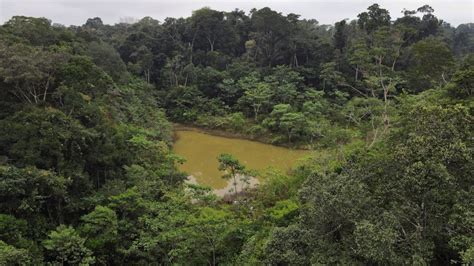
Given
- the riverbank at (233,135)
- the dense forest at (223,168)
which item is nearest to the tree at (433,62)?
the dense forest at (223,168)

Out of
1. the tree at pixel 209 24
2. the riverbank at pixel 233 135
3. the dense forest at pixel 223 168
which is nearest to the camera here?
the dense forest at pixel 223 168

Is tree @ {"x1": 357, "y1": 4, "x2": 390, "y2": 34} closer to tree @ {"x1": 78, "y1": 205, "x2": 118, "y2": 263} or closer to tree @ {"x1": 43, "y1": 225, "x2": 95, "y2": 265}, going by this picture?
tree @ {"x1": 78, "y1": 205, "x2": 118, "y2": 263}

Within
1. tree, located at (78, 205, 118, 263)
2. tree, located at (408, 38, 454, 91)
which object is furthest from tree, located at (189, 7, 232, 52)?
tree, located at (78, 205, 118, 263)

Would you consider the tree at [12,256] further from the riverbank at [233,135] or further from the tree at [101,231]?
the riverbank at [233,135]

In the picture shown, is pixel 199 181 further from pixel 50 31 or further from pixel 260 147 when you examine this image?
pixel 50 31

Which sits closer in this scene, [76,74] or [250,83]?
[76,74]

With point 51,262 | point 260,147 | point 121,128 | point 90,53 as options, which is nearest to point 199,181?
point 121,128

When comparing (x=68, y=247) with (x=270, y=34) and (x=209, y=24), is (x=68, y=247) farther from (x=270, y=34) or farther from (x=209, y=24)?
(x=209, y=24)
